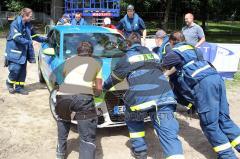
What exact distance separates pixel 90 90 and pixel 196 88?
5.03 ft

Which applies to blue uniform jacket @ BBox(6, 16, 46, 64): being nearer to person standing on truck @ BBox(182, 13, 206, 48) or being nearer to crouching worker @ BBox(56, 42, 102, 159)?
person standing on truck @ BBox(182, 13, 206, 48)

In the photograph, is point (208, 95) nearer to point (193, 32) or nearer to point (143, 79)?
point (143, 79)

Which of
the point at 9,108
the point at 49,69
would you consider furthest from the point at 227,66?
the point at 9,108

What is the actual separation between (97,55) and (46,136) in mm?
1859

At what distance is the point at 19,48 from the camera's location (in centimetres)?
860

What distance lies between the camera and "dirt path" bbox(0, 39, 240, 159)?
5.72m

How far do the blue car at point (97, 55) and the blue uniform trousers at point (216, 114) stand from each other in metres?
1.29

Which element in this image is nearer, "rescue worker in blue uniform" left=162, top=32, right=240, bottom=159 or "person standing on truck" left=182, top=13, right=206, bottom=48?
"rescue worker in blue uniform" left=162, top=32, right=240, bottom=159

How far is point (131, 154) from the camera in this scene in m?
5.71

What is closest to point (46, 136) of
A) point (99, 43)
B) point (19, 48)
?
point (99, 43)

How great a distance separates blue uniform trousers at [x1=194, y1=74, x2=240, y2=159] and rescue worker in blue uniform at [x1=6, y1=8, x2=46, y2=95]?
452 cm

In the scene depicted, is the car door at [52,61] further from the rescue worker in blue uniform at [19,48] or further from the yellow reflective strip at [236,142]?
the yellow reflective strip at [236,142]

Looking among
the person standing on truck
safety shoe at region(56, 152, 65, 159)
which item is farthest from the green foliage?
safety shoe at region(56, 152, 65, 159)

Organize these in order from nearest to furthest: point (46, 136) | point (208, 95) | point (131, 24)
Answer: point (208, 95) → point (46, 136) → point (131, 24)
